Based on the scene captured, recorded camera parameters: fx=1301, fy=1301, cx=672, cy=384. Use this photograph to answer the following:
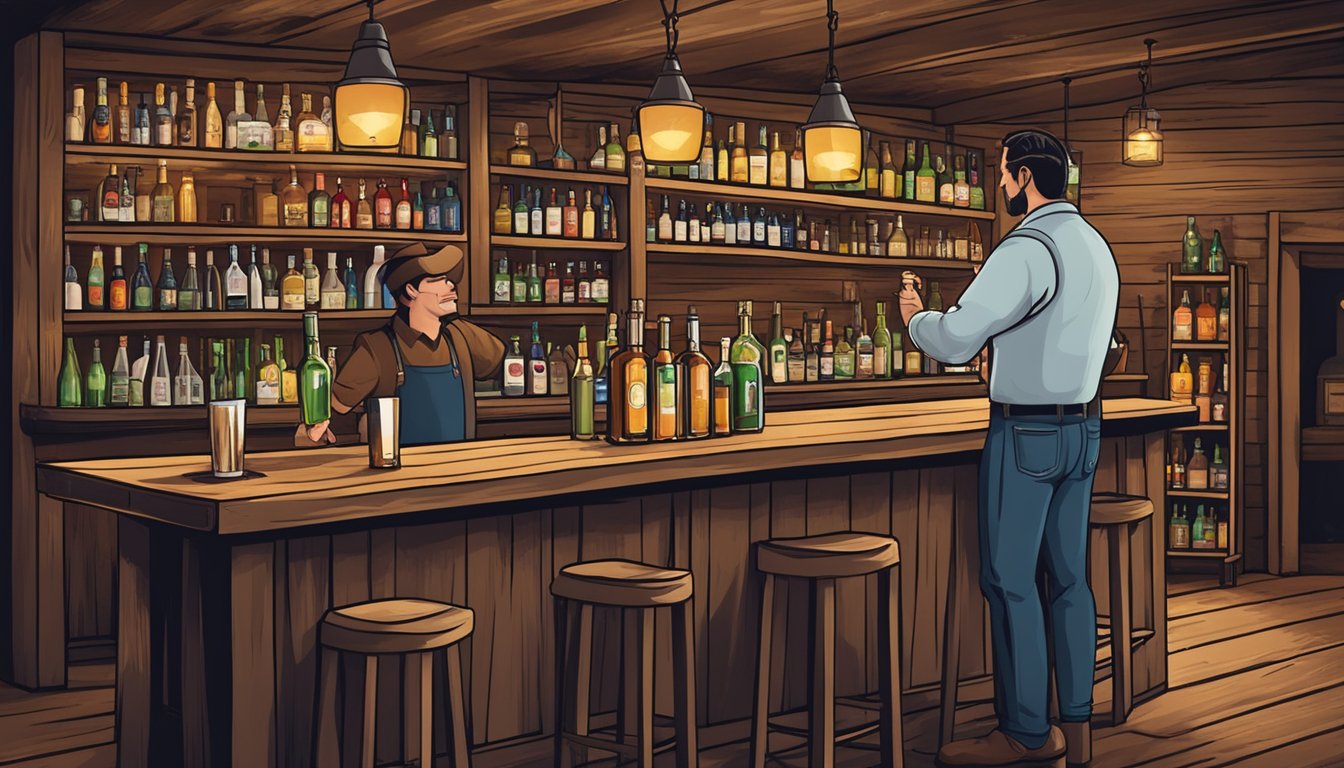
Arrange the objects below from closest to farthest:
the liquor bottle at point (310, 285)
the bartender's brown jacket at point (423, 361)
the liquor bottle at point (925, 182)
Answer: the bartender's brown jacket at point (423, 361) → the liquor bottle at point (310, 285) → the liquor bottle at point (925, 182)

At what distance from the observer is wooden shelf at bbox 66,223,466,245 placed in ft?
16.0

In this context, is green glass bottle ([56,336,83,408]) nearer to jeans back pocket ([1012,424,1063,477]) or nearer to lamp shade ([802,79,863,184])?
lamp shade ([802,79,863,184])

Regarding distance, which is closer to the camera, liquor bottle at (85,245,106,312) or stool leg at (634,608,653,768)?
stool leg at (634,608,653,768)

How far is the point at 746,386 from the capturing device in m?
3.74

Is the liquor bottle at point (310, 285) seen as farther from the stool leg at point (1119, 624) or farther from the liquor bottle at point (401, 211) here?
the stool leg at point (1119, 624)

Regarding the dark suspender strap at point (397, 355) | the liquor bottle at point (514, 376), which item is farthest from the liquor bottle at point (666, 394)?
the liquor bottle at point (514, 376)

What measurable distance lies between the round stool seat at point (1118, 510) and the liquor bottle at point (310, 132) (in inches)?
126

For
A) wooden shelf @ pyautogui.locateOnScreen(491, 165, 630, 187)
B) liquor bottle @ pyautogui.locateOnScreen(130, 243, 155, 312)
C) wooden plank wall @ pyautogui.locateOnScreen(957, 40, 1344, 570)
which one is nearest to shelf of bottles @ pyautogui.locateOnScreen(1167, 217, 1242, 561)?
wooden plank wall @ pyautogui.locateOnScreen(957, 40, 1344, 570)

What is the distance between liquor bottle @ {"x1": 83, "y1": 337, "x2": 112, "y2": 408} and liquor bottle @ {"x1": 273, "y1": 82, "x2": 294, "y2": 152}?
1050 millimetres

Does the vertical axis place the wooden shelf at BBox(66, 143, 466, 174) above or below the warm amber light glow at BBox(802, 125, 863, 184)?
above

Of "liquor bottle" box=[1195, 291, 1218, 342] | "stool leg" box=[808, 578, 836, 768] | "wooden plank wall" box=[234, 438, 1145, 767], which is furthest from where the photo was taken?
"liquor bottle" box=[1195, 291, 1218, 342]

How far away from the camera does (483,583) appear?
125 inches

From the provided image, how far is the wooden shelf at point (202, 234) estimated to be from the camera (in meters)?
4.87

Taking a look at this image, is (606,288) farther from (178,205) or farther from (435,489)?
(435,489)
